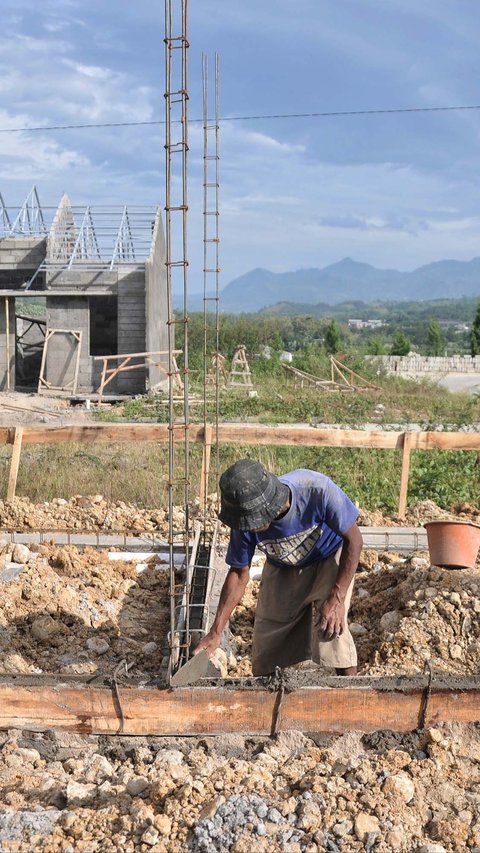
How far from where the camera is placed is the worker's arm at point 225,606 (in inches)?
135

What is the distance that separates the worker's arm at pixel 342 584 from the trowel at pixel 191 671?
1.91ft

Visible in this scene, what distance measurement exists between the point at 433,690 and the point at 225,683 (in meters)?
0.85

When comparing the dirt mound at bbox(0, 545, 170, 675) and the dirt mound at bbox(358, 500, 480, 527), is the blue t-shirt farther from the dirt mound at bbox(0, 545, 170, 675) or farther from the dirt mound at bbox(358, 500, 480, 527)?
the dirt mound at bbox(358, 500, 480, 527)

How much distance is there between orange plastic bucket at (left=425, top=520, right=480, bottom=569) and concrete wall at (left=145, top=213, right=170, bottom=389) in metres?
15.4

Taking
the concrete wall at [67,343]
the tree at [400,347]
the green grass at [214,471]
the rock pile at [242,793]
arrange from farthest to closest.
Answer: the tree at [400,347], the concrete wall at [67,343], the green grass at [214,471], the rock pile at [242,793]

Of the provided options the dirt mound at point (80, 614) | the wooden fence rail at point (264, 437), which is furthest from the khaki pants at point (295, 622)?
the wooden fence rail at point (264, 437)

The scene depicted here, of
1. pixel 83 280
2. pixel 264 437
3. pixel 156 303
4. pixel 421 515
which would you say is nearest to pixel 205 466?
pixel 264 437

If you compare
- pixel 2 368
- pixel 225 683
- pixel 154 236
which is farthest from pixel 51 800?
pixel 154 236

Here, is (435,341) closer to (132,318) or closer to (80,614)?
(132,318)

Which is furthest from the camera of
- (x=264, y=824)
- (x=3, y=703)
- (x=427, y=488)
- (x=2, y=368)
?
(x=2, y=368)

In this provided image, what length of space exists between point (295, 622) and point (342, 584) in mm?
530

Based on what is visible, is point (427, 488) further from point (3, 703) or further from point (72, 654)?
point (3, 703)

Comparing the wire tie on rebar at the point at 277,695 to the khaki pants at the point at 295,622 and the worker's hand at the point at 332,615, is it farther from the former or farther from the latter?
the khaki pants at the point at 295,622

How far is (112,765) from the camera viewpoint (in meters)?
3.21
